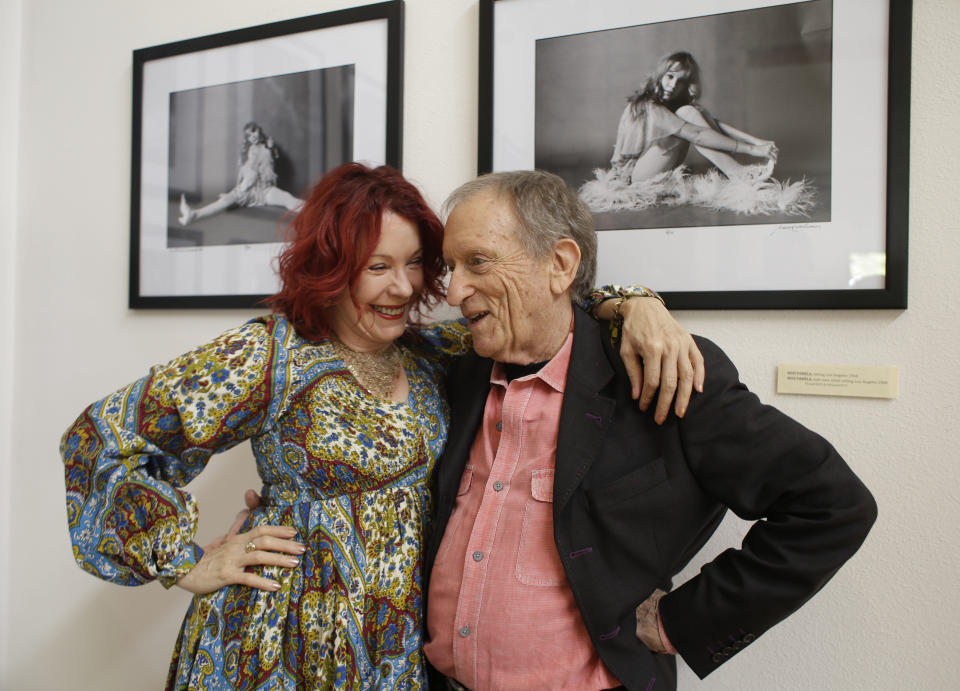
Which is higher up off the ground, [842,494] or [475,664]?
[842,494]

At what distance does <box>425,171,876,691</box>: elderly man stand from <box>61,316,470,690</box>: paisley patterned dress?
0.10m

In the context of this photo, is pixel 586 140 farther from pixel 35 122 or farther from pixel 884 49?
pixel 35 122

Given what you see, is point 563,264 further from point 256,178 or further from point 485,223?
point 256,178

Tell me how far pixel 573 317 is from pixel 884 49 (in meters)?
0.75

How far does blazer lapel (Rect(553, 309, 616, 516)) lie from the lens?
930 millimetres

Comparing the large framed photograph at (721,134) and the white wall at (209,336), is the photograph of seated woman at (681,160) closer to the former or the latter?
the large framed photograph at (721,134)

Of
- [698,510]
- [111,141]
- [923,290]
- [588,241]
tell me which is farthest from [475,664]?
[111,141]

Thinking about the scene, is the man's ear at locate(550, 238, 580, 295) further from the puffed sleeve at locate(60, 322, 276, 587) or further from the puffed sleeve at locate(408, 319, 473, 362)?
the puffed sleeve at locate(60, 322, 276, 587)

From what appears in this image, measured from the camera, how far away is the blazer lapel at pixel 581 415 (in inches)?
36.6

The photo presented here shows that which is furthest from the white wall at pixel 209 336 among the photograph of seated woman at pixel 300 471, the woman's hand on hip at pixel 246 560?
the woman's hand on hip at pixel 246 560

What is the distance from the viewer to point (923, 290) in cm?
106

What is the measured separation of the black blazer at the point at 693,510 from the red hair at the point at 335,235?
45 cm

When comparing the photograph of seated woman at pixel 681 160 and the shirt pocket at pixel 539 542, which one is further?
the photograph of seated woman at pixel 681 160

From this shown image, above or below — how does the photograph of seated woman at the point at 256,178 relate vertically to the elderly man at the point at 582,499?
above
